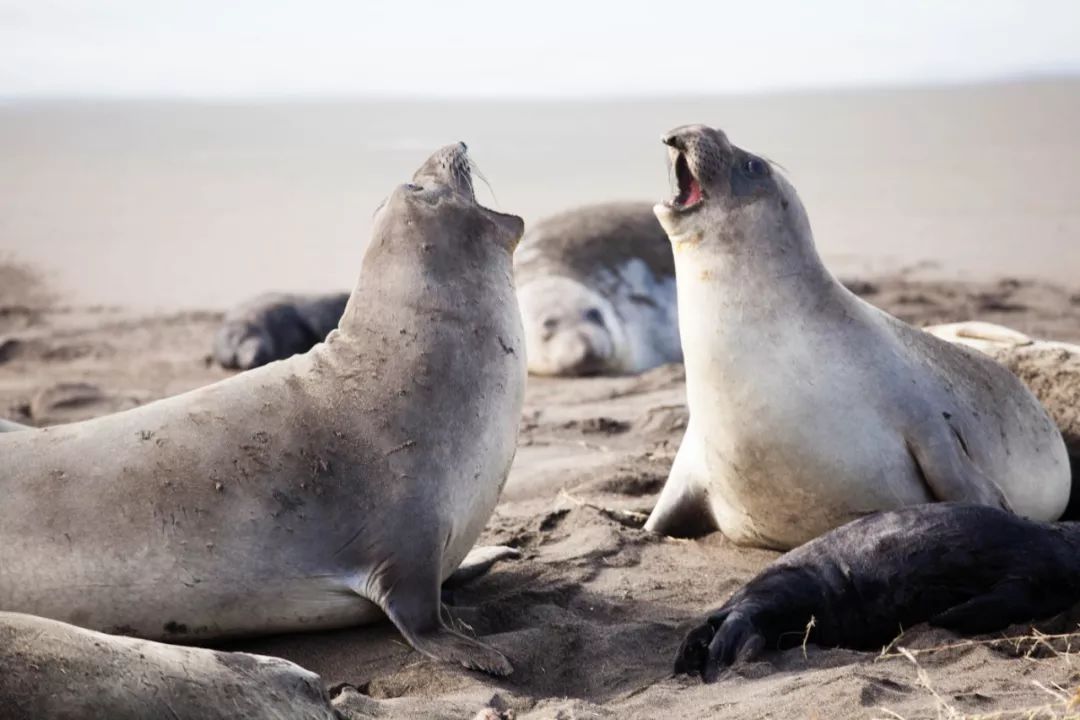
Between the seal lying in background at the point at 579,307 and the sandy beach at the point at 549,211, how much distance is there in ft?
1.08

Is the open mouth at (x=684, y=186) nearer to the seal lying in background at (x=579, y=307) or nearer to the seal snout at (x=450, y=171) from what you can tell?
the seal snout at (x=450, y=171)

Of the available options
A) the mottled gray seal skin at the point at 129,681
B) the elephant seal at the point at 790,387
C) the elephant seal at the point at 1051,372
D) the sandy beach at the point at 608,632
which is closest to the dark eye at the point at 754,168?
the elephant seal at the point at 790,387

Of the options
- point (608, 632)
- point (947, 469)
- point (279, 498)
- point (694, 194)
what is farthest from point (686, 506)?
point (279, 498)

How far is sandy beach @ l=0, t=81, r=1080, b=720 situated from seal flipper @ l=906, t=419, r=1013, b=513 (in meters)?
0.61

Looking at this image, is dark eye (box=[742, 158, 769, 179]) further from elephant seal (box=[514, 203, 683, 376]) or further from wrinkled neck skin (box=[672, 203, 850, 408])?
elephant seal (box=[514, 203, 683, 376])

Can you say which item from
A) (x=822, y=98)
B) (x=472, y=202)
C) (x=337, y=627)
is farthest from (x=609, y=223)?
(x=822, y=98)

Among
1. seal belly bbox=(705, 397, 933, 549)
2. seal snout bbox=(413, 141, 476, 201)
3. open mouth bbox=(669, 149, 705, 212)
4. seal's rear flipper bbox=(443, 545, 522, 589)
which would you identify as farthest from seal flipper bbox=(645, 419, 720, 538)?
seal snout bbox=(413, 141, 476, 201)

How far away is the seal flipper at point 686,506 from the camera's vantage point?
539 centimetres

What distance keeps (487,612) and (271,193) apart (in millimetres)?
16317

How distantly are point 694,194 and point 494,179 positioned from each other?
15.4m

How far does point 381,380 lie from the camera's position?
459cm

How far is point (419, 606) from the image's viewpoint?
14.0ft

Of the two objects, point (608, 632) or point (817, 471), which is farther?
point (817, 471)

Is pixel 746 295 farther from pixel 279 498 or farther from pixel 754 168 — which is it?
pixel 279 498
